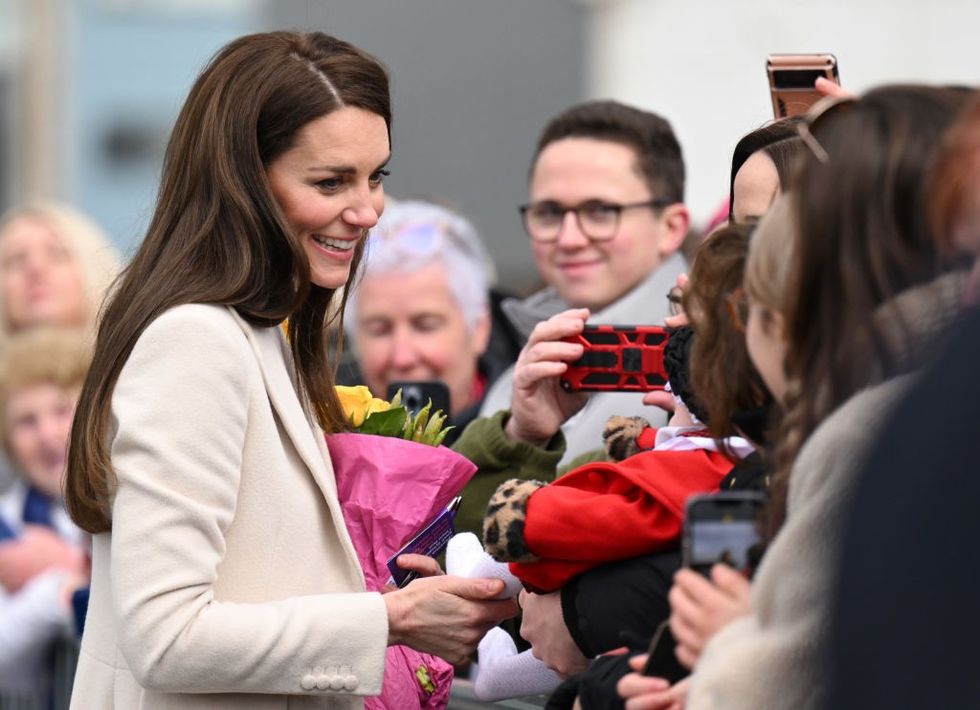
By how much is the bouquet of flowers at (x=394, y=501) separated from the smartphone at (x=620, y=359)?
0.90ft

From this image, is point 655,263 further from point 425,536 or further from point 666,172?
point 425,536

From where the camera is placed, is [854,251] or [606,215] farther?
[606,215]

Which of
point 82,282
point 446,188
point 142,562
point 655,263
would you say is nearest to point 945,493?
point 142,562

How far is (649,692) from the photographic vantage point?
223 cm

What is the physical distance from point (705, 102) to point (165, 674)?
9.97m

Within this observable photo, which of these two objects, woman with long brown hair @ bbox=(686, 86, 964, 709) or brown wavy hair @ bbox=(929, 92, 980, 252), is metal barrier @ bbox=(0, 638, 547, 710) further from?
brown wavy hair @ bbox=(929, 92, 980, 252)

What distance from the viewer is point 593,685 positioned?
238cm

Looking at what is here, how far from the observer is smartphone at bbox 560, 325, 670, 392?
121 inches

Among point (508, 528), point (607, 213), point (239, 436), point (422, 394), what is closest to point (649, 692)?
point (508, 528)

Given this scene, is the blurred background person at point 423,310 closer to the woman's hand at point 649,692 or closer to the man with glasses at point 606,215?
the man with glasses at point 606,215

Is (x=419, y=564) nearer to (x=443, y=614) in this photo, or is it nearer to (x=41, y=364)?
(x=443, y=614)

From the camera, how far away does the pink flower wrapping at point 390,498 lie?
3023mm

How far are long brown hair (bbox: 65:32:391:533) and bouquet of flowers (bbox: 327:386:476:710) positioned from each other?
281 millimetres

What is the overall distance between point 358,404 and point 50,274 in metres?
3.73
